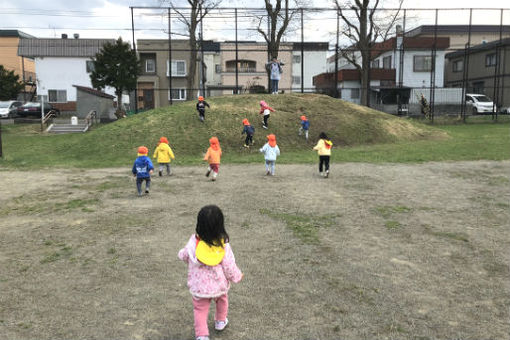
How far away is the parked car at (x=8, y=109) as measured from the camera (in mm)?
34938

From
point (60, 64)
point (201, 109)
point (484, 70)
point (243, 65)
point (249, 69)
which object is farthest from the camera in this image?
point (243, 65)

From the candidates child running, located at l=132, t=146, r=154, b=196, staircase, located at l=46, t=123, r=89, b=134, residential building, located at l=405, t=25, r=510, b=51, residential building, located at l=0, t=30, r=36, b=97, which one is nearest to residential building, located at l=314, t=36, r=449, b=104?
residential building, located at l=405, t=25, r=510, b=51

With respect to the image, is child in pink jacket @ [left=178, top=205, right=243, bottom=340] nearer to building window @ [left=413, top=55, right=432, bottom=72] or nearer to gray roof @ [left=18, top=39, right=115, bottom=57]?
building window @ [left=413, top=55, right=432, bottom=72]

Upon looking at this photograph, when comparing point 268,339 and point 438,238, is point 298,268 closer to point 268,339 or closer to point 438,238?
point 268,339

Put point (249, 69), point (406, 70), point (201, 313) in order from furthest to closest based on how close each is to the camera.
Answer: point (249, 69), point (406, 70), point (201, 313)

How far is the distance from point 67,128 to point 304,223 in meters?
25.2

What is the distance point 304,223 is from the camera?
7.10m

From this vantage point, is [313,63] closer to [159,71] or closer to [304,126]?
[159,71]

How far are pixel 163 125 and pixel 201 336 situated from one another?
17.1 m

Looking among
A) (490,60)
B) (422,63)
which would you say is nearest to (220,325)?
(422,63)

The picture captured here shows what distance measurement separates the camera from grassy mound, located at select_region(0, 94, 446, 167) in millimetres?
17484

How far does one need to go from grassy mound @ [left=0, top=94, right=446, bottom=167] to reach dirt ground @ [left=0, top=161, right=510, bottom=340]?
24.4 ft

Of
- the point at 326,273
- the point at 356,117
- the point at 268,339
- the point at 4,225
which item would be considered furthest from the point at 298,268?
the point at 356,117

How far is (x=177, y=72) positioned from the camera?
1762 inches
